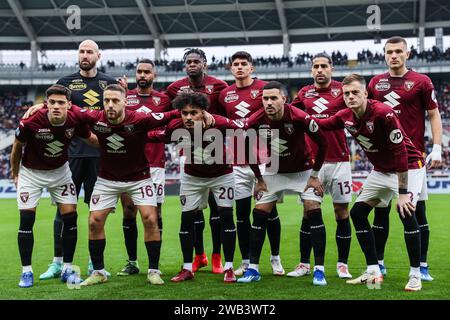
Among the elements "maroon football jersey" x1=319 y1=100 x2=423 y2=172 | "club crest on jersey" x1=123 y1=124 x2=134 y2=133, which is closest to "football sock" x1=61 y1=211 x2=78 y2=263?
"club crest on jersey" x1=123 y1=124 x2=134 y2=133

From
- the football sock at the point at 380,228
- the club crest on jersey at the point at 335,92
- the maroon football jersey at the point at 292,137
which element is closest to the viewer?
the maroon football jersey at the point at 292,137

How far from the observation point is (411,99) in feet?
20.2

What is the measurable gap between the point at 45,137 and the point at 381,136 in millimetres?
3718

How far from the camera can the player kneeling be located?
605 cm

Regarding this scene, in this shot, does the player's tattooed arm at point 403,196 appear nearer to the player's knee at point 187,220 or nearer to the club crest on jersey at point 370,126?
the club crest on jersey at point 370,126

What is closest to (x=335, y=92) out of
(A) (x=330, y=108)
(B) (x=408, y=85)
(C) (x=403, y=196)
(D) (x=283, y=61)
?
(A) (x=330, y=108)

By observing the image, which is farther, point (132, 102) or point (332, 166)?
point (132, 102)

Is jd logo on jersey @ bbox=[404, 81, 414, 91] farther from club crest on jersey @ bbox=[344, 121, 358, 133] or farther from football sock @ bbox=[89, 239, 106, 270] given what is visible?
football sock @ bbox=[89, 239, 106, 270]

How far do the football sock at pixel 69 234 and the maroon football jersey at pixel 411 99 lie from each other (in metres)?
3.87

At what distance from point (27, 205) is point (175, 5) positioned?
3160cm

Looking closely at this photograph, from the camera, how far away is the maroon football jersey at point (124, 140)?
239 inches

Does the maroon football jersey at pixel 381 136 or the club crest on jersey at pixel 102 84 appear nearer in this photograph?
the maroon football jersey at pixel 381 136

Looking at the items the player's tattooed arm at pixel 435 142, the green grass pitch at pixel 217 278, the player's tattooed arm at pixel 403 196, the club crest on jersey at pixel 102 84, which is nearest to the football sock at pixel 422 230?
the green grass pitch at pixel 217 278

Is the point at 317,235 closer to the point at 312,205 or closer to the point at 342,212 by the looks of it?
the point at 312,205
